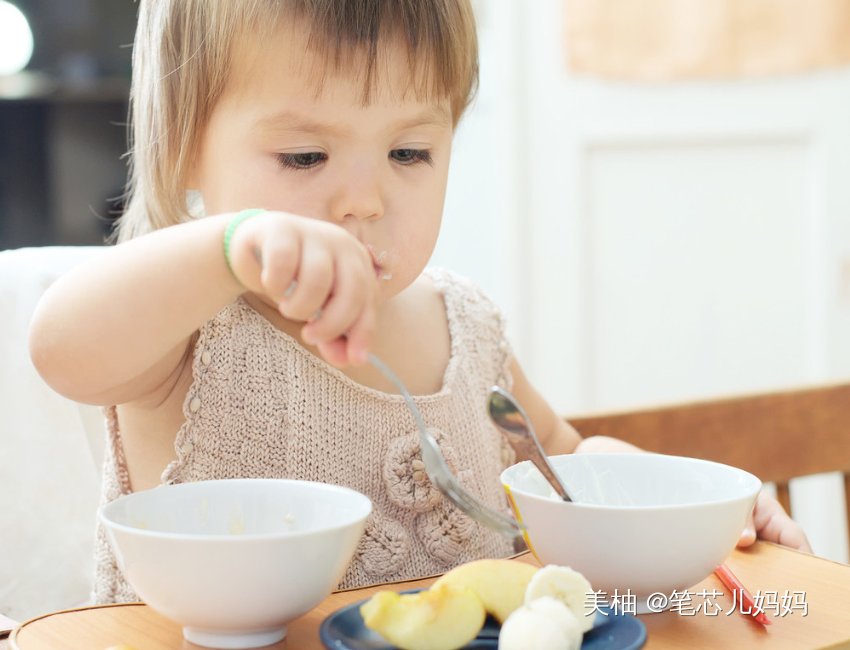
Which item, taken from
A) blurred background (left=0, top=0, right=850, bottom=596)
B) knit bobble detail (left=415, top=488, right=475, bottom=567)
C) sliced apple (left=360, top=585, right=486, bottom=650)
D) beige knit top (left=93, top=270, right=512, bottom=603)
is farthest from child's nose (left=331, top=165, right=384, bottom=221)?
blurred background (left=0, top=0, right=850, bottom=596)

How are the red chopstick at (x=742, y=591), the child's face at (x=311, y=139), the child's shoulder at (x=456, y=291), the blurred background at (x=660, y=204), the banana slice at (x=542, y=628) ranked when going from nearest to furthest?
the banana slice at (x=542, y=628) < the red chopstick at (x=742, y=591) < the child's face at (x=311, y=139) < the child's shoulder at (x=456, y=291) < the blurred background at (x=660, y=204)

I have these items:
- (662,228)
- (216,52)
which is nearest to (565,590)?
(216,52)

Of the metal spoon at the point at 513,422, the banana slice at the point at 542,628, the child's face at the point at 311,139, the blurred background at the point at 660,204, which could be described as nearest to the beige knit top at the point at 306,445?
the child's face at the point at 311,139

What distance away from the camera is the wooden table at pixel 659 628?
1.85 ft

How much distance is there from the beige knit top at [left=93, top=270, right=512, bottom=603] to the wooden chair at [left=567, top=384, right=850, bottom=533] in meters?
0.22

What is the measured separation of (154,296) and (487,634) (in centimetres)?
27

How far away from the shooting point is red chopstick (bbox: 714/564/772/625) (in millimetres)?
595

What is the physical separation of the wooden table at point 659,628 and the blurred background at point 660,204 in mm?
1765

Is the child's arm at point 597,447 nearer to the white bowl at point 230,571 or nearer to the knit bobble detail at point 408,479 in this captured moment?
the knit bobble detail at point 408,479

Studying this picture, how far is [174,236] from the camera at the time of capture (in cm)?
63

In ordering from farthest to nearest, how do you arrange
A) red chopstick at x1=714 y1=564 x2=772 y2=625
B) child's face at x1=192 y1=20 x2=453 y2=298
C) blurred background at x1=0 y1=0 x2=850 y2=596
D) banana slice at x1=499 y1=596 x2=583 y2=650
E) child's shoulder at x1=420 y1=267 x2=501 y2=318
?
blurred background at x1=0 y1=0 x2=850 y2=596 < child's shoulder at x1=420 y1=267 x2=501 y2=318 < child's face at x1=192 y1=20 x2=453 y2=298 < red chopstick at x1=714 y1=564 x2=772 y2=625 < banana slice at x1=499 y1=596 x2=583 y2=650

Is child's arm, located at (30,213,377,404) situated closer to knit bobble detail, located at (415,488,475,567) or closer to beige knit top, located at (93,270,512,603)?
beige knit top, located at (93,270,512,603)

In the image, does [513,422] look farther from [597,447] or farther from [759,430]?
[759,430]

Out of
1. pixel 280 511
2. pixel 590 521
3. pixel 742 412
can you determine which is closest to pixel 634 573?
pixel 590 521
